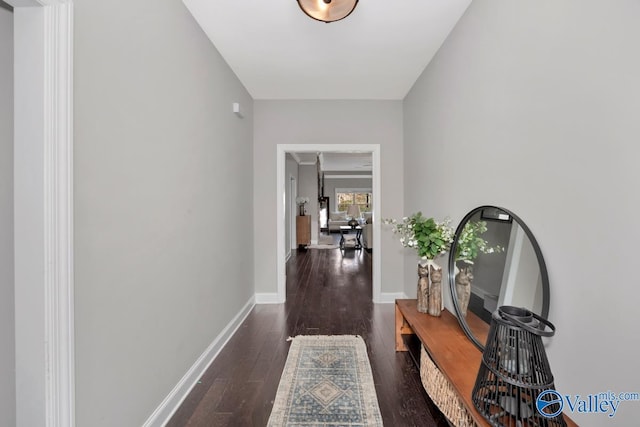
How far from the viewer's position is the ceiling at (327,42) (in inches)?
76.4

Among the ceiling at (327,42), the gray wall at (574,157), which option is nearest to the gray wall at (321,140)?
the ceiling at (327,42)

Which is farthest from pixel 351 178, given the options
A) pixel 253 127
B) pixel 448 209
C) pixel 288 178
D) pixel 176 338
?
pixel 176 338

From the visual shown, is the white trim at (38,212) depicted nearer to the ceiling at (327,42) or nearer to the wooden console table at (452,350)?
the ceiling at (327,42)

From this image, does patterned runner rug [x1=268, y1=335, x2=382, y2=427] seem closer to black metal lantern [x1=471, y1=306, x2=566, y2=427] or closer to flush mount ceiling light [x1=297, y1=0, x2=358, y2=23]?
black metal lantern [x1=471, y1=306, x2=566, y2=427]

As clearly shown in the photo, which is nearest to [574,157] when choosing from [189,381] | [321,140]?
[189,381]

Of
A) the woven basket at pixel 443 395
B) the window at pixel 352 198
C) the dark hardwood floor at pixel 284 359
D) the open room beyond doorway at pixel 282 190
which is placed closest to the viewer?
the woven basket at pixel 443 395

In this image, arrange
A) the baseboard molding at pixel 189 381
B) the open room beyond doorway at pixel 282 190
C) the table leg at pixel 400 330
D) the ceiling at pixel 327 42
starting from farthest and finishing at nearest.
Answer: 1. the open room beyond doorway at pixel 282 190
2. the table leg at pixel 400 330
3. the ceiling at pixel 327 42
4. the baseboard molding at pixel 189 381

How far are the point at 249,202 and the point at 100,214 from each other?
88.8 inches

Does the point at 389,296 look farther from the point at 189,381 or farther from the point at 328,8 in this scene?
the point at 328,8

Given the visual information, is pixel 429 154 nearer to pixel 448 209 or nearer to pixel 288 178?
pixel 448 209

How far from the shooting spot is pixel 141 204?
1.44 metres

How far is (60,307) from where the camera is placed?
994 millimetres

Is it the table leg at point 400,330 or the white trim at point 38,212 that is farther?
the table leg at point 400,330

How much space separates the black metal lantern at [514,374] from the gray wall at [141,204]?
5.03ft
